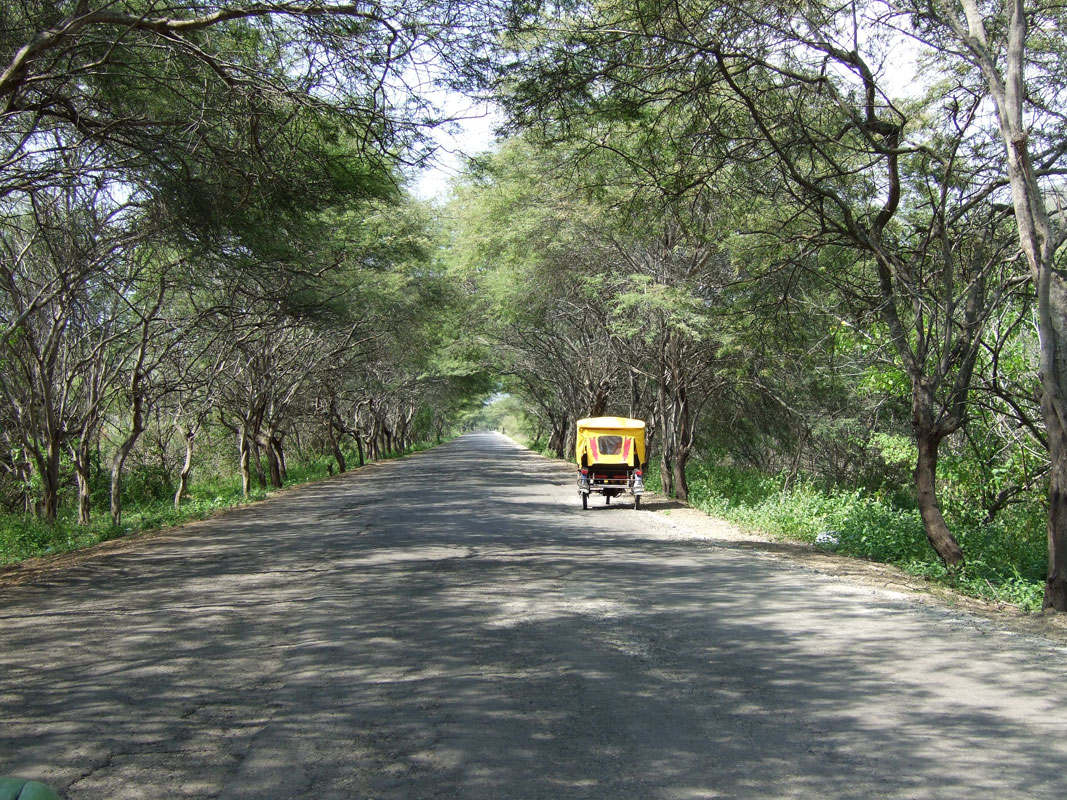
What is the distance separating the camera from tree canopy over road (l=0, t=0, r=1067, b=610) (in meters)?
8.71

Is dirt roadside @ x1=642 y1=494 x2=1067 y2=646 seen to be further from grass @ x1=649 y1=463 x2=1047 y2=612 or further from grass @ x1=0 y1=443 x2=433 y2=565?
grass @ x1=0 y1=443 x2=433 y2=565

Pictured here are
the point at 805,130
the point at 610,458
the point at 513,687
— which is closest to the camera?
the point at 513,687

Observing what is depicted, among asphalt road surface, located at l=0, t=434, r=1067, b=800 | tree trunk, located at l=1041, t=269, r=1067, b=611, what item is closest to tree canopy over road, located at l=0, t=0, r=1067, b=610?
tree trunk, located at l=1041, t=269, r=1067, b=611

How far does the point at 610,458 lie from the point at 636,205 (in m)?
Result: 8.36

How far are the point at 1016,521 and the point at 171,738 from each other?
1560 cm

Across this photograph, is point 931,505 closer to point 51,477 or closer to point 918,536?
point 918,536

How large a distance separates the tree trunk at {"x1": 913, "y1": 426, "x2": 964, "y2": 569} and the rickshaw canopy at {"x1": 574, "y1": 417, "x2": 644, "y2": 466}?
26.6ft

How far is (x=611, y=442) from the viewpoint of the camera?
1927 cm

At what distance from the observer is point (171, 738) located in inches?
177

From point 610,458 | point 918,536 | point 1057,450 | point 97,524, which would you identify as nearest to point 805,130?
point 1057,450

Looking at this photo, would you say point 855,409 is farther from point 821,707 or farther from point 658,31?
point 821,707

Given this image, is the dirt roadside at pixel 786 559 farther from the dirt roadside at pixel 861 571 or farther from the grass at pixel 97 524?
the grass at pixel 97 524

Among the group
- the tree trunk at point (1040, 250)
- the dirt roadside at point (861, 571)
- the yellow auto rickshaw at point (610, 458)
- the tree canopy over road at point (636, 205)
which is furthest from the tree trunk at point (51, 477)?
the tree trunk at point (1040, 250)

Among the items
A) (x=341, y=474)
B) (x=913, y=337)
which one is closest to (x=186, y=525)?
(x=913, y=337)
